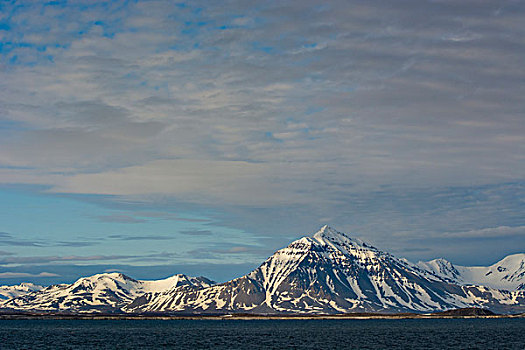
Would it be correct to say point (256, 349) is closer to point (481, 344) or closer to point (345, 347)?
point (345, 347)

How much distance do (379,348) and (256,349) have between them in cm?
3410

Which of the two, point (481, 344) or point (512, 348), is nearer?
point (512, 348)

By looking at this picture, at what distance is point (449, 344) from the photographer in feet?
632

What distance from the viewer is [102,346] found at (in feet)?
616

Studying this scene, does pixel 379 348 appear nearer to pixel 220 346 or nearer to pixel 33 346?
pixel 220 346

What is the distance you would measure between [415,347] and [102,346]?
89.9 meters

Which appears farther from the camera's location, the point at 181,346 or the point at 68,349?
the point at 181,346

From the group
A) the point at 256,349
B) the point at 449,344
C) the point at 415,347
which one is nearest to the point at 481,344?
the point at 449,344

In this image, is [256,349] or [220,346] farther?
[220,346]

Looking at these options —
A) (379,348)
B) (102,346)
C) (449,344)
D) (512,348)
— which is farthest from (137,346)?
(512,348)

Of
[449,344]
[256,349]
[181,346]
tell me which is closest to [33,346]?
[181,346]

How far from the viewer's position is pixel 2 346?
188625 mm

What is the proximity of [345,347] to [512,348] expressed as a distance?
44.9 m

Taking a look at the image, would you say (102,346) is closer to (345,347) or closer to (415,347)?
(345,347)
